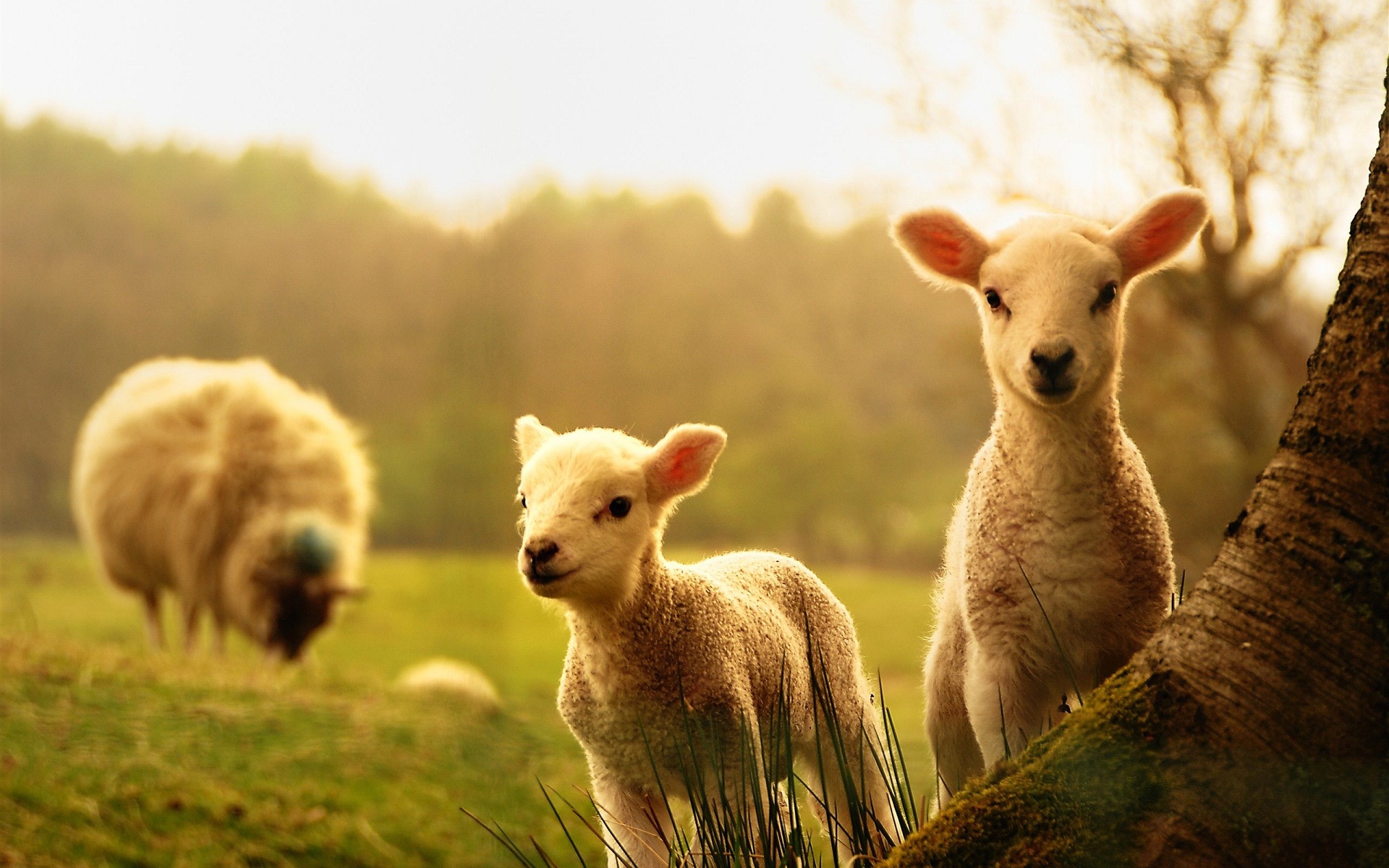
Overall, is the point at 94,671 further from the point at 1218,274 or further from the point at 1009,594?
the point at 1218,274

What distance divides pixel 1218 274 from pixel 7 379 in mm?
6294

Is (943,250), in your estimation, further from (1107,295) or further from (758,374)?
(758,374)

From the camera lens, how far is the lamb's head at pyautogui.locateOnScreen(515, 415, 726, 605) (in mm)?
1170

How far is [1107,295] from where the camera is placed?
3.93 feet

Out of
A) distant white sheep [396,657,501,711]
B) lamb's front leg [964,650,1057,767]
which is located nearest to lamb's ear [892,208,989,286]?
lamb's front leg [964,650,1057,767]

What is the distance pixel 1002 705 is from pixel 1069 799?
18 cm

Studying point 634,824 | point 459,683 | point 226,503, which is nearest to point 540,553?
point 634,824

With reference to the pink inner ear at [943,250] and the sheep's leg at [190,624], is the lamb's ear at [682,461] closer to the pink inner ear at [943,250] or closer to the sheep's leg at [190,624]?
the pink inner ear at [943,250]

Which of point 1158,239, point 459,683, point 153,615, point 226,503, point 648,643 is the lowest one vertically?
point 648,643

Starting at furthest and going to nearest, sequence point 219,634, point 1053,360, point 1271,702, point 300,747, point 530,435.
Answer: point 219,634 < point 300,747 < point 530,435 < point 1053,360 < point 1271,702

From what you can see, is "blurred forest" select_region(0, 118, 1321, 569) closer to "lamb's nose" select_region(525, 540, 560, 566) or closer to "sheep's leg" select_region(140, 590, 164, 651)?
"lamb's nose" select_region(525, 540, 560, 566)

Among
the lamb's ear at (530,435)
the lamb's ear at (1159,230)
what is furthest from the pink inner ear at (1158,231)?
the lamb's ear at (530,435)

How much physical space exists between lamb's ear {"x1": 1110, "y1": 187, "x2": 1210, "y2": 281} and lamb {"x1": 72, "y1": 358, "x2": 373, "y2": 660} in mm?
4706

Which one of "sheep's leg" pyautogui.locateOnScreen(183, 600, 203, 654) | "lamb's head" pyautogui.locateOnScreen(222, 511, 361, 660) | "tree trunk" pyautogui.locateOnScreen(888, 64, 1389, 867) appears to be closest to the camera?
"tree trunk" pyautogui.locateOnScreen(888, 64, 1389, 867)
